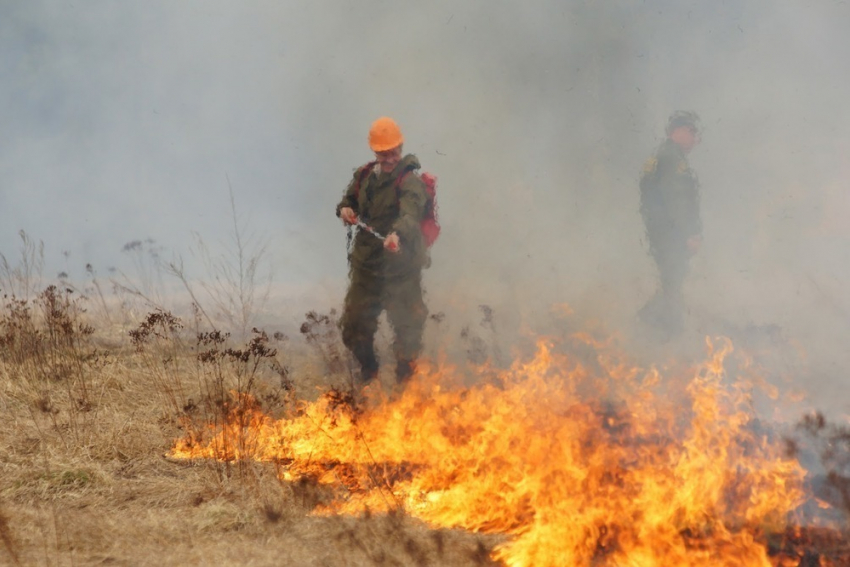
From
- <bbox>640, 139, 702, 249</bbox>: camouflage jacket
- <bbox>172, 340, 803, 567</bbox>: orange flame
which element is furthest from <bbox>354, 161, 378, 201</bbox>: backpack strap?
<bbox>640, 139, 702, 249</bbox>: camouflage jacket

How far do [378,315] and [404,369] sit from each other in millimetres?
483

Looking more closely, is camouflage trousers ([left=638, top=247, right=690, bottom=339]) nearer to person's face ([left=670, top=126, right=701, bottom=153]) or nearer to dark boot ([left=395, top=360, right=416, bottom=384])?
person's face ([left=670, top=126, right=701, bottom=153])

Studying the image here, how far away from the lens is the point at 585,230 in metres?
10.5

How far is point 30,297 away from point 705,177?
9.01 meters

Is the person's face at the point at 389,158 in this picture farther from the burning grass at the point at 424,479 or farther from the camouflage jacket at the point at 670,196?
the camouflage jacket at the point at 670,196

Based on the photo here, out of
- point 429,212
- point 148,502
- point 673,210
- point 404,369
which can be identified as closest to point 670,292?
point 673,210

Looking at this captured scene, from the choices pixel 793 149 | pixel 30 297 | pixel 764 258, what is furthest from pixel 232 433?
pixel 793 149

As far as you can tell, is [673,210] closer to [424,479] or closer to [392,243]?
[392,243]

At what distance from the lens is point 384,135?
551 centimetres

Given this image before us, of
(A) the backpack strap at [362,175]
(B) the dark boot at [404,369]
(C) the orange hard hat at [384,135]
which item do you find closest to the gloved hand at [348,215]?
(A) the backpack strap at [362,175]

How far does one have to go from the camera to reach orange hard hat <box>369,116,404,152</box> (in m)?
5.50

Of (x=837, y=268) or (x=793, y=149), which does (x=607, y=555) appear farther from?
(x=793, y=149)

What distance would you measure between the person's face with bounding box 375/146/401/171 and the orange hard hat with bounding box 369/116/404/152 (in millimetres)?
32

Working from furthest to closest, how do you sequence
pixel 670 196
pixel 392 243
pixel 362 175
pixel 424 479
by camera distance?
1. pixel 670 196
2. pixel 362 175
3. pixel 392 243
4. pixel 424 479
